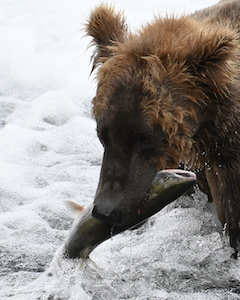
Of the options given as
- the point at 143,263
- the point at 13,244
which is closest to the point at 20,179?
the point at 13,244

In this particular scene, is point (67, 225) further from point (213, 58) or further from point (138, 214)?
point (213, 58)

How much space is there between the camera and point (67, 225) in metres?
4.84

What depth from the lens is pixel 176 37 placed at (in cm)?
317

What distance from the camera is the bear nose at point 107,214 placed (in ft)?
9.55

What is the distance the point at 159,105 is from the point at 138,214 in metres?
0.69

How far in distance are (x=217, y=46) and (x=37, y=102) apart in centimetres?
533

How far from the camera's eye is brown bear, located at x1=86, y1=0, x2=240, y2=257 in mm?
2898

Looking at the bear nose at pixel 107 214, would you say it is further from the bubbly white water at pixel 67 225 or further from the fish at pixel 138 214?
the bubbly white water at pixel 67 225

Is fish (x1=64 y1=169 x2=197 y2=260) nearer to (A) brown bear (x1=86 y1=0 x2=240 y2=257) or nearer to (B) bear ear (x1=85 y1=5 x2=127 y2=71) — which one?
(A) brown bear (x1=86 y1=0 x2=240 y2=257)

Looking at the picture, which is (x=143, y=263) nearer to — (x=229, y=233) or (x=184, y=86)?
(x=229, y=233)

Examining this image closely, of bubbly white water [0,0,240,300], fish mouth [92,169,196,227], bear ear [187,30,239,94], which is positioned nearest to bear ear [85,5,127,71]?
bubbly white water [0,0,240,300]

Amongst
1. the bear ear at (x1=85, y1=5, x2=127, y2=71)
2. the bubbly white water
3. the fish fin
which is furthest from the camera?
the bubbly white water

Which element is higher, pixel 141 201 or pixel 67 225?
pixel 141 201

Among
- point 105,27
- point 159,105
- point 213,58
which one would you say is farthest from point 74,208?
point 213,58
